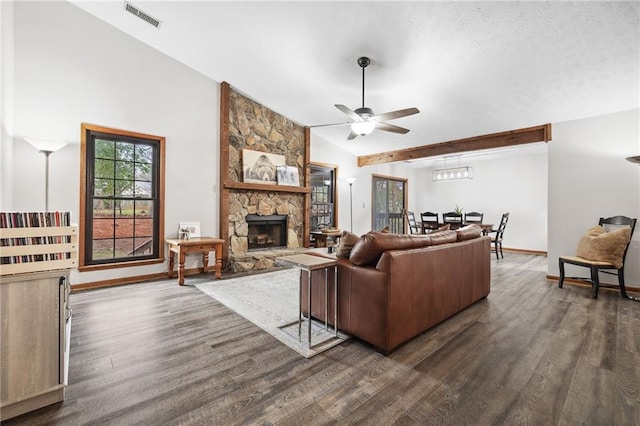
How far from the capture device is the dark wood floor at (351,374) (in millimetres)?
1571

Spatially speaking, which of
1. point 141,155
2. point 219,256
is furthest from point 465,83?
point 141,155

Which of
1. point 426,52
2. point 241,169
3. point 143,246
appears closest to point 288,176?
point 241,169

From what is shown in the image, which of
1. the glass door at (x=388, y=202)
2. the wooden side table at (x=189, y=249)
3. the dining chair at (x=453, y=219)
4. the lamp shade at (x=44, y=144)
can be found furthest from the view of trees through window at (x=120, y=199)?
the dining chair at (x=453, y=219)

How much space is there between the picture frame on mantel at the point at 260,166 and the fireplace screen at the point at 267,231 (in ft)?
2.40

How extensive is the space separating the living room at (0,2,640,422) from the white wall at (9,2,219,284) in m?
0.01

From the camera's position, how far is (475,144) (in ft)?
17.8

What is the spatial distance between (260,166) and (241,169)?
381mm


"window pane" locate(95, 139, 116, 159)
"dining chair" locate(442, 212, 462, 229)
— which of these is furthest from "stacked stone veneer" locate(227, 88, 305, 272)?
"dining chair" locate(442, 212, 462, 229)

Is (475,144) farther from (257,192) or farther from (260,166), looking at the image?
(257,192)

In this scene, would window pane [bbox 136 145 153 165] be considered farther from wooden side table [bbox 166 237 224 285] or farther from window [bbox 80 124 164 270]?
wooden side table [bbox 166 237 224 285]

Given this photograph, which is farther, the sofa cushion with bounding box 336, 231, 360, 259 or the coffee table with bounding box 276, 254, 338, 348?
the sofa cushion with bounding box 336, 231, 360, 259

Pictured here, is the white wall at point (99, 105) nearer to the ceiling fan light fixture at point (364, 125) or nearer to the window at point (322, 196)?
the window at point (322, 196)

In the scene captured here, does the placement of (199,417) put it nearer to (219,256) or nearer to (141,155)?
(219,256)

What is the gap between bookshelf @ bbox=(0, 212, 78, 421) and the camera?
1.50 metres
